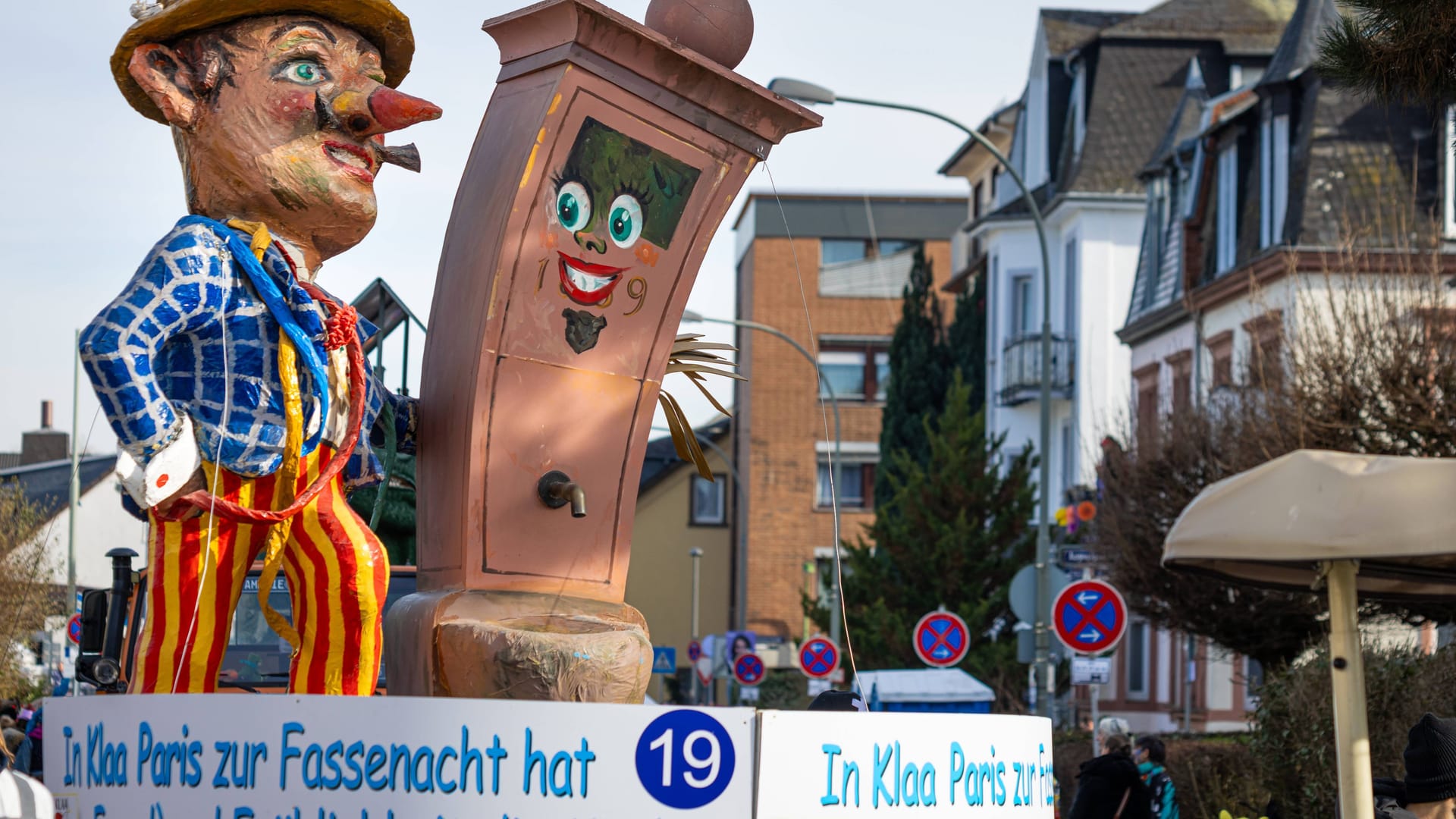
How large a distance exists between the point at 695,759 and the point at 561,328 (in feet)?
6.81

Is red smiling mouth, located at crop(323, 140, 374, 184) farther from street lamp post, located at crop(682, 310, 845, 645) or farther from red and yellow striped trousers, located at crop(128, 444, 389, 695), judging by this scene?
street lamp post, located at crop(682, 310, 845, 645)

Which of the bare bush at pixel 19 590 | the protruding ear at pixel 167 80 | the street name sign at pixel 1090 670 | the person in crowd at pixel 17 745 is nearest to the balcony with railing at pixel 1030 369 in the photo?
the bare bush at pixel 19 590

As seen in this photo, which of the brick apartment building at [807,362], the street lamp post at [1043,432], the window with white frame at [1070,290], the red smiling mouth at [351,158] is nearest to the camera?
the red smiling mouth at [351,158]

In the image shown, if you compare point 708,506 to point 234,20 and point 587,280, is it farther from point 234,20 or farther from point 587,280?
point 234,20

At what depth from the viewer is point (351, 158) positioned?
5.64 meters

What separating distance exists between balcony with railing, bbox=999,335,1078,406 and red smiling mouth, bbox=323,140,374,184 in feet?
106

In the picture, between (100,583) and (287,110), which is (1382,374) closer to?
(287,110)

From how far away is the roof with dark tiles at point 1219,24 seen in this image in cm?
3434

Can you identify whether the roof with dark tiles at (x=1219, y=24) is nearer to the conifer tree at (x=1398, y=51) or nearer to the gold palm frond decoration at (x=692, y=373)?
the conifer tree at (x=1398, y=51)

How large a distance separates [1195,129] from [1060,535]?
712 centimetres

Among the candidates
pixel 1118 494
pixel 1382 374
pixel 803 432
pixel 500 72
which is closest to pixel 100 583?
pixel 803 432

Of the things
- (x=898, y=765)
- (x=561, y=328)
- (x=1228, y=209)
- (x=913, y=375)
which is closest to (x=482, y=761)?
(x=898, y=765)

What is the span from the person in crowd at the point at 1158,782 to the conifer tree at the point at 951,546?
1956 centimetres

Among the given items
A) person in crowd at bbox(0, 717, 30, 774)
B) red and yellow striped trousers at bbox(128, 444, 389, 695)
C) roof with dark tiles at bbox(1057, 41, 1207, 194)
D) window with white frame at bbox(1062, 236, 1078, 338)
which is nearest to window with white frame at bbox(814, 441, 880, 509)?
window with white frame at bbox(1062, 236, 1078, 338)
